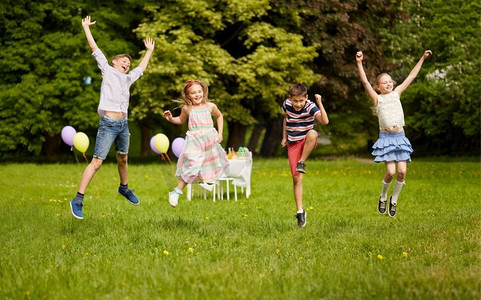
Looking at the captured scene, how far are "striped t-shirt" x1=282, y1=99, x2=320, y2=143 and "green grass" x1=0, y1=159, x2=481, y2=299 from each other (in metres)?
1.28

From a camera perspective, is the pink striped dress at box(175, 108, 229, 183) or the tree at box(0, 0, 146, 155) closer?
the pink striped dress at box(175, 108, 229, 183)

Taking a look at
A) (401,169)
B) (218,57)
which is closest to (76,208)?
(401,169)

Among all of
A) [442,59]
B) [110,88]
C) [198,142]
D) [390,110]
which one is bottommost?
[198,142]

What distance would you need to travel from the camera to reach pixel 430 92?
26.6 meters

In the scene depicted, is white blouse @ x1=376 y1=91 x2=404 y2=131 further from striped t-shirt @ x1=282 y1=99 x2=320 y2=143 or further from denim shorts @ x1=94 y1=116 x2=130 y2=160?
denim shorts @ x1=94 y1=116 x2=130 y2=160

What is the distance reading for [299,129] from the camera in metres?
9.02

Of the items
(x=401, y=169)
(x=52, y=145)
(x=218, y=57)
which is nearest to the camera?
(x=401, y=169)

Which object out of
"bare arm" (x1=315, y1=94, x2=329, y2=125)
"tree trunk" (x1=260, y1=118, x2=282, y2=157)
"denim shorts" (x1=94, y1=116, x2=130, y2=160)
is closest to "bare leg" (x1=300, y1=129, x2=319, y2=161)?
"bare arm" (x1=315, y1=94, x2=329, y2=125)

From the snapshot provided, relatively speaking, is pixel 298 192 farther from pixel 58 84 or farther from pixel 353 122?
pixel 353 122

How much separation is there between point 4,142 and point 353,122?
55.6 ft

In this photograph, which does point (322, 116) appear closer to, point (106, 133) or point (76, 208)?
point (106, 133)

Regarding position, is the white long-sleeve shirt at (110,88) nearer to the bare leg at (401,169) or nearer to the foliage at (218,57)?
the bare leg at (401,169)

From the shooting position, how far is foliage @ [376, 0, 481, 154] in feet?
83.9

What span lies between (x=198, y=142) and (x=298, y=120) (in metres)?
1.36
